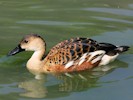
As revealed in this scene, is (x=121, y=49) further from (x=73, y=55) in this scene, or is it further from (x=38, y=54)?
(x=38, y=54)

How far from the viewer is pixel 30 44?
9.48 metres

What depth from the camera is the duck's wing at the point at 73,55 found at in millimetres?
9289

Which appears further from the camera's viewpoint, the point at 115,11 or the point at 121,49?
the point at 115,11

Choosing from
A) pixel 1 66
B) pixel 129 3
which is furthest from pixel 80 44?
pixel 129 3

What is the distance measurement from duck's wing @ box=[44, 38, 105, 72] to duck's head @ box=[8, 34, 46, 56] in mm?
260

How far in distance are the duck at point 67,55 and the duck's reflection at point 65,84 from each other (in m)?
0.14

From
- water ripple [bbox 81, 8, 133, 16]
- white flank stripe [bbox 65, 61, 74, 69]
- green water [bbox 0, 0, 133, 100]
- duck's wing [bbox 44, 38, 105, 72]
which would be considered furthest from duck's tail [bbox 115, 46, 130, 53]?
water ripple [bbox 81, 8, 133, 16]

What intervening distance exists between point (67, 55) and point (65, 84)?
2.19 ft

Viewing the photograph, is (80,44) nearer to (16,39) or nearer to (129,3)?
(16,39)

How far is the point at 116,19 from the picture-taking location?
1216 centimetres

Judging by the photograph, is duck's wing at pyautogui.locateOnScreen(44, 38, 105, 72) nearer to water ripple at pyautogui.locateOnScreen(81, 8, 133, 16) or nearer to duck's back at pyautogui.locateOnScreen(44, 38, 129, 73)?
duck's back at pyautogui.locateOnScreen(44, 38, 129, 73)

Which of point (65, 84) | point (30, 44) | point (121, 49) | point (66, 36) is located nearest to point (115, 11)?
point (66, 36)

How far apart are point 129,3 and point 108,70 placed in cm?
433

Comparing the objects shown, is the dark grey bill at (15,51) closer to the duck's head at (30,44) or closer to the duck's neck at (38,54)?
the duck's head at (30,44)
